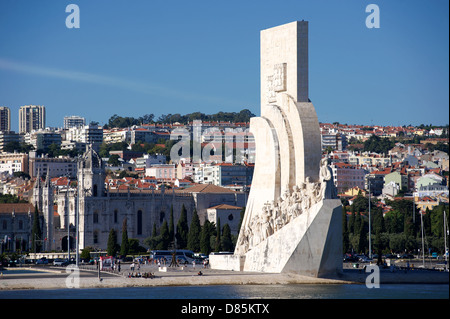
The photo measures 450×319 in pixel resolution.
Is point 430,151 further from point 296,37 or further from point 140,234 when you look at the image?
point 296,37

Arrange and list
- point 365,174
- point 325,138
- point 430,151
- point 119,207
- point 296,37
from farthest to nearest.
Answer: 1. point 325,138
2. point 430,151
3. point 365,174
4. point 119,207
5. point 296,37

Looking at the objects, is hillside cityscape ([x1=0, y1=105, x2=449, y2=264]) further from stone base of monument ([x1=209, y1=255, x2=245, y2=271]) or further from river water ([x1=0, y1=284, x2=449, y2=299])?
river water ([x1=0, y1=284, x2=449, y2=299])

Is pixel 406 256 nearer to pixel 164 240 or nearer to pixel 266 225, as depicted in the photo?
pixel 164 240

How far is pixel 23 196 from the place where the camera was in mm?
104500

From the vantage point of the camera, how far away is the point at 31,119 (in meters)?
184

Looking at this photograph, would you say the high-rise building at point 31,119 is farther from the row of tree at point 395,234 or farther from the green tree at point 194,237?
the row of tree at point 395,234

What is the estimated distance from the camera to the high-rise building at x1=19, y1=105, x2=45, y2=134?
184m

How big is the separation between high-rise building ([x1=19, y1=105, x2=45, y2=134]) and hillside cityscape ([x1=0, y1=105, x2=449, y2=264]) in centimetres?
17

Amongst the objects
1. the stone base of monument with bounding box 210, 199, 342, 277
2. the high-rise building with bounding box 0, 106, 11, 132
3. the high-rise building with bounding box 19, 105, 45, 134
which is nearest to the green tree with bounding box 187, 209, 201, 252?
the stone base of monument with bounding box 210, 199, 342, 277

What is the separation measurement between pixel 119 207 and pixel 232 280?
45543mm

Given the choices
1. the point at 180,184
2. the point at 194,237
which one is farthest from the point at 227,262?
the point at 180,184

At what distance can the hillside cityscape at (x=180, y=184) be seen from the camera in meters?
74.6

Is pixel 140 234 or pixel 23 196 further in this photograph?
pixel 23 196
